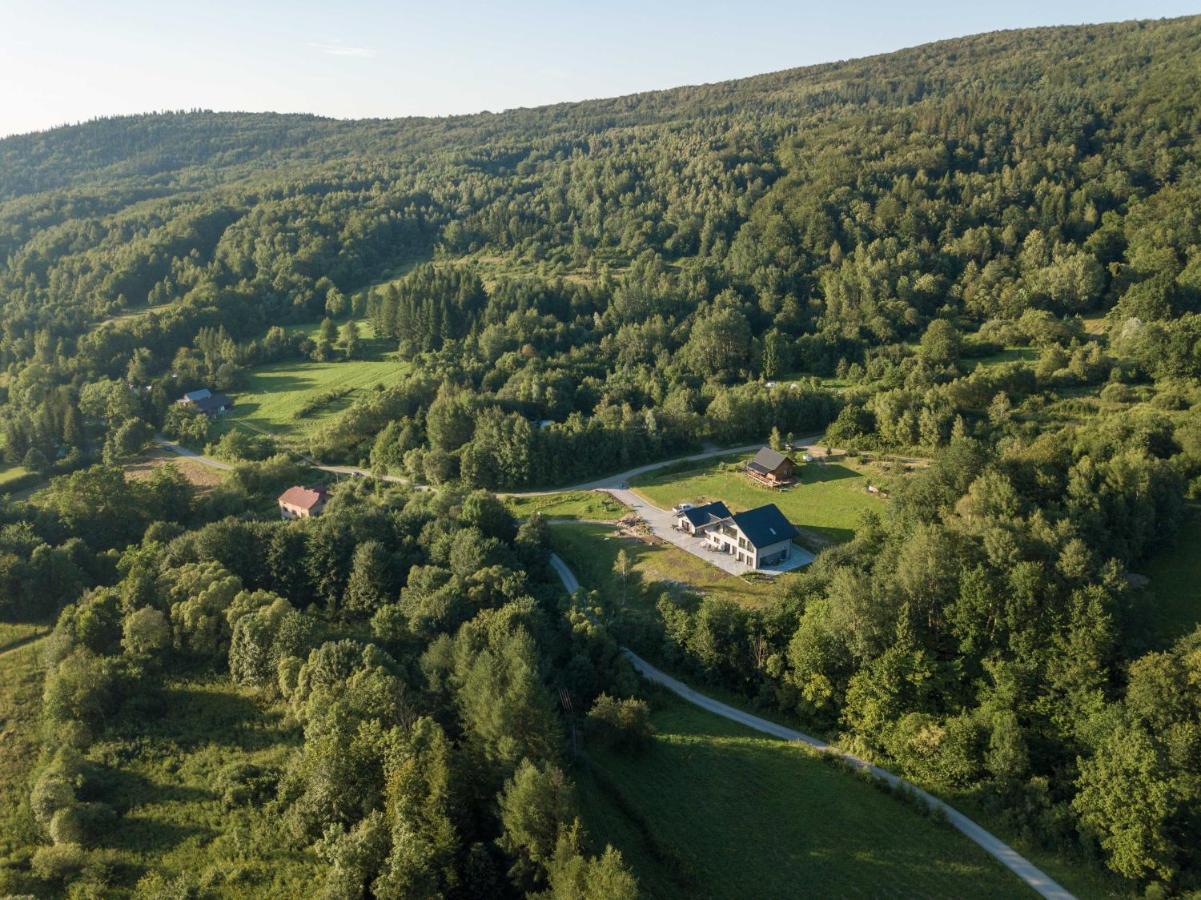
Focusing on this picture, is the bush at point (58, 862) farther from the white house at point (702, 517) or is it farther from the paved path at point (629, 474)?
the paved path at point (629, 474)

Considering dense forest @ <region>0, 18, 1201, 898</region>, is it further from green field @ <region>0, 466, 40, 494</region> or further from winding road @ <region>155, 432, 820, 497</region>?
green field @ <region>0, 466, 40, 494</region>

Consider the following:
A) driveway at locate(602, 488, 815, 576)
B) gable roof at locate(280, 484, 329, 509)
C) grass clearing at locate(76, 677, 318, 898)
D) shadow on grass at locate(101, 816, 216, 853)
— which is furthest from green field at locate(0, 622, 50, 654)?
driveway at locate(602, 488, 815, 576)

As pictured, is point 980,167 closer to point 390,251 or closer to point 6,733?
point 390,251

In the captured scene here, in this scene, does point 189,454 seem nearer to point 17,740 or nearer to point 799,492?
point 17,740

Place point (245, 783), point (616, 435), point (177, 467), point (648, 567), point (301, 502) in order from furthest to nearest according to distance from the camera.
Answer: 1. point (177, 467)
2. point (616, 435)
3. point (301, 502)
4. point (648, 567)
5. point (245, 783)

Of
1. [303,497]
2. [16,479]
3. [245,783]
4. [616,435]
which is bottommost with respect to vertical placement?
[303,497]

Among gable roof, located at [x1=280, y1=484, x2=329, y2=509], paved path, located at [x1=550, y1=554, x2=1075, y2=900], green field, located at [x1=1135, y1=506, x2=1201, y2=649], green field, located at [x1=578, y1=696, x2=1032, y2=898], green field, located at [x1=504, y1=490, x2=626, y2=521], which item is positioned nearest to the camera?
green field, located at [x1=578, y1=696, x2=1032, y2=898]

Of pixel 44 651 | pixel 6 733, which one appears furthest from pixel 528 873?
pixel 44 651

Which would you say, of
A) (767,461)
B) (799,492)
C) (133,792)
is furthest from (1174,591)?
(133,792)
